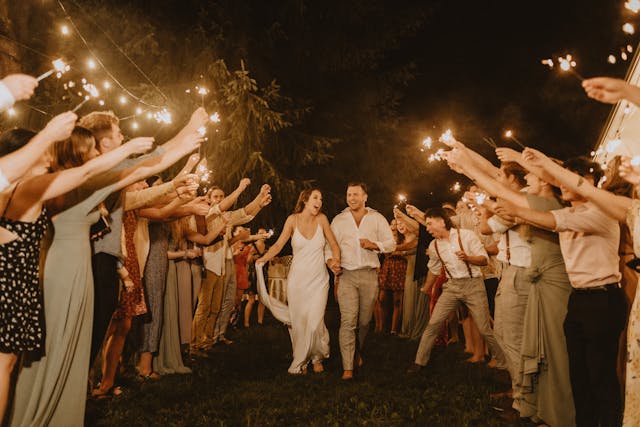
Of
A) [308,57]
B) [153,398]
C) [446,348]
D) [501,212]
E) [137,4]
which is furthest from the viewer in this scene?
[308,57]

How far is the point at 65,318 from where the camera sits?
11.5 feet

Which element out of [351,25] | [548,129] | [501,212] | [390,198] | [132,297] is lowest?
[132,297]

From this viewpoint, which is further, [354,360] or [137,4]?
[137,4]

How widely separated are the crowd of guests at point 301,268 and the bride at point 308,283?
0.07 ft

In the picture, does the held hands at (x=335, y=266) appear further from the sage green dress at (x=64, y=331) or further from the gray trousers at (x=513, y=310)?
the sage green dress at (x=64, y=331)

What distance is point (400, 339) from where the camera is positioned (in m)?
9.65

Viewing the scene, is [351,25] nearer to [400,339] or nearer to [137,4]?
[137,4]

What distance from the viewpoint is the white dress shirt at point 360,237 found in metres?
6.84

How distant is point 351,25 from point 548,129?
7.89m

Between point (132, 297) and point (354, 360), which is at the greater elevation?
point (132, 297)

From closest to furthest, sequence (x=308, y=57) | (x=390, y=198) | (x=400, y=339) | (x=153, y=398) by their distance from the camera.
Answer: (x=153, y=398)
(x=400, y=339)
(x=308, y=57)
(x=390, y=198)

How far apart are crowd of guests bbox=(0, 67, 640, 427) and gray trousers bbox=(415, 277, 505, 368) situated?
19mm

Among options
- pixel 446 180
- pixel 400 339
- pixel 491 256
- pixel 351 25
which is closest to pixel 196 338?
pixel 400 339

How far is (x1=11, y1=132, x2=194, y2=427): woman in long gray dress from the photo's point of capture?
11.1 feet
